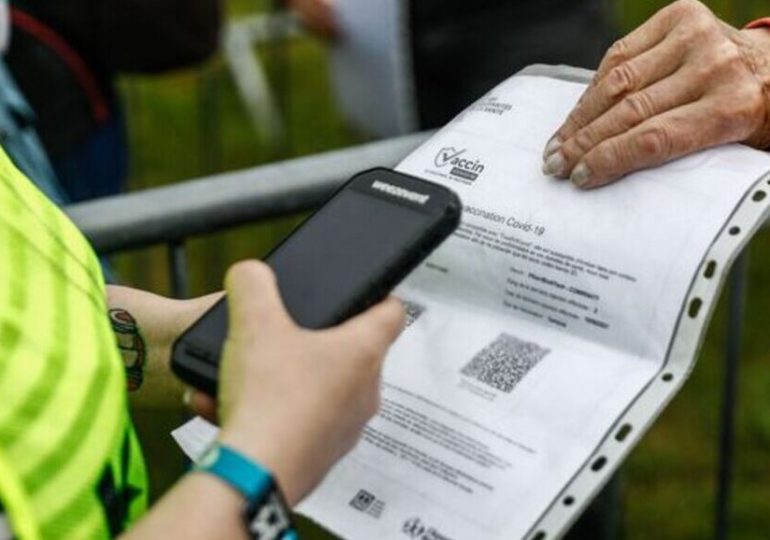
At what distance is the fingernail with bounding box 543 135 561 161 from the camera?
140 centimetres

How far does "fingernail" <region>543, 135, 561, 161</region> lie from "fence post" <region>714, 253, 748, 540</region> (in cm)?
57

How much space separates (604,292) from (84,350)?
1.36 feet

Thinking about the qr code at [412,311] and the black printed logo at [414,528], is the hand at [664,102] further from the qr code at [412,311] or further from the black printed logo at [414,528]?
the black printed logo at [414,528]

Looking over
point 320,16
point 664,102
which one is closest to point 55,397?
point 664,102

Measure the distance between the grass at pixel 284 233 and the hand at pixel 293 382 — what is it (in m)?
1.63

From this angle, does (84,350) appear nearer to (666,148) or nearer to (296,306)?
(296,306)

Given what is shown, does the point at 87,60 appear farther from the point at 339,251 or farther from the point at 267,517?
the point at 267,517

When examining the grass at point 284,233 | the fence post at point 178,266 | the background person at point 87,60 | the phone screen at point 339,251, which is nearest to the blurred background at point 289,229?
the grass at point 284,233

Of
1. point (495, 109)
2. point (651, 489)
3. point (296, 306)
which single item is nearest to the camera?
point (296, 306)

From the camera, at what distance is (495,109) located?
4.83 ft

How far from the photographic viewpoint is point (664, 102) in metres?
1.40

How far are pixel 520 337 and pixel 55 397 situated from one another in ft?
1.31

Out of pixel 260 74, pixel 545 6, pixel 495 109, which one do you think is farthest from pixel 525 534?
pixel 260 74

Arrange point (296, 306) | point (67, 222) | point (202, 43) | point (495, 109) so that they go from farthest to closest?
point (202, 43)
point (495, 109)
point (67, 222)
point (296, 306)
